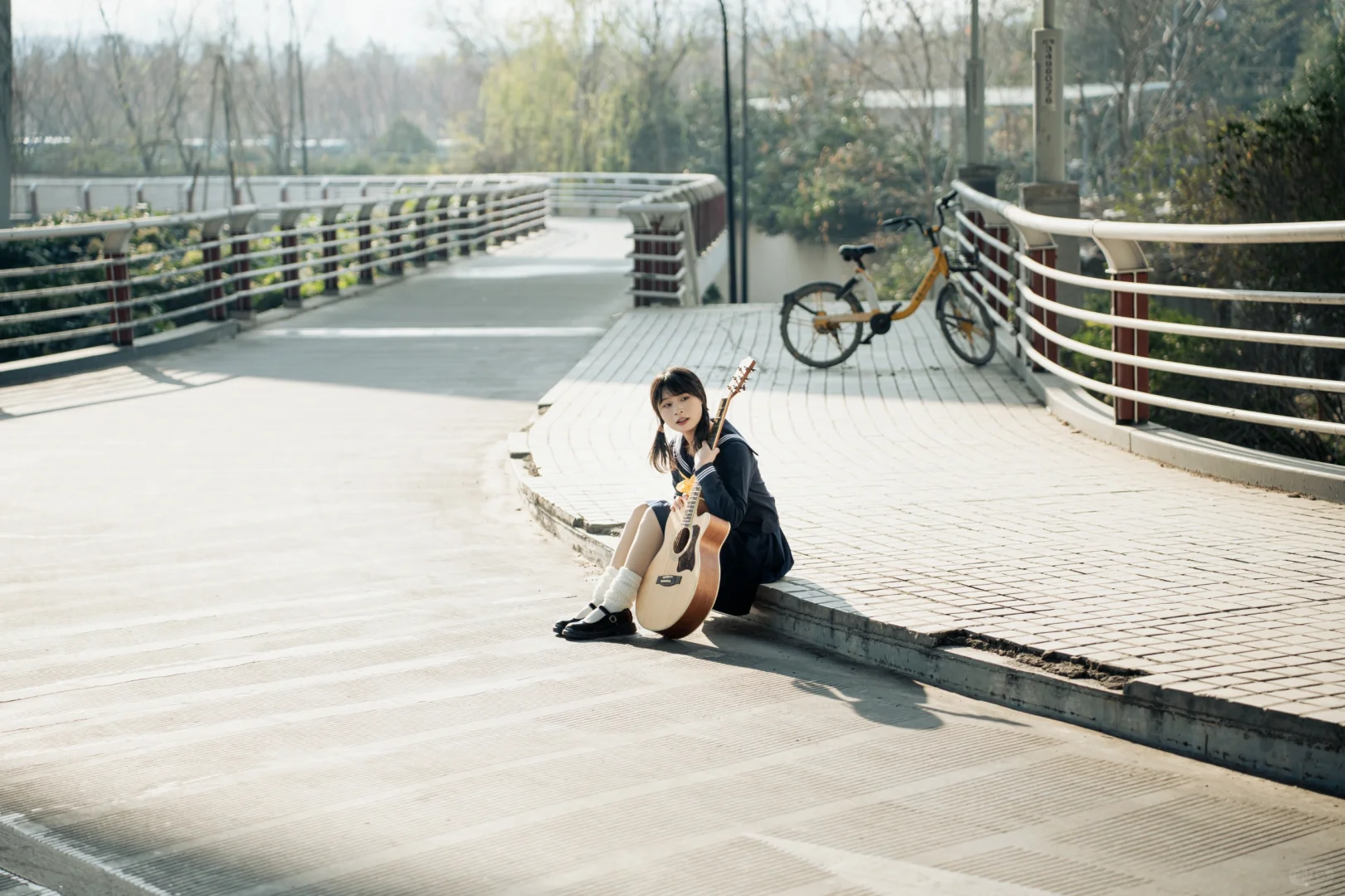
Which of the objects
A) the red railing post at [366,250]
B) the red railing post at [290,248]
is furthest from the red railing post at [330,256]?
the red railing post at [366,250]

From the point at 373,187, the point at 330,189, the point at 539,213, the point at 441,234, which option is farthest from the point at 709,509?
the point at 373,187

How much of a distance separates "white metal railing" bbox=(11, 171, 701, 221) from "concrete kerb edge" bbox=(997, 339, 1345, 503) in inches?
1268

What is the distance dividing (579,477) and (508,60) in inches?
2692

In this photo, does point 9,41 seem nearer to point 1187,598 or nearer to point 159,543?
point 159,543

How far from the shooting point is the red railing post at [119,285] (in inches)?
622

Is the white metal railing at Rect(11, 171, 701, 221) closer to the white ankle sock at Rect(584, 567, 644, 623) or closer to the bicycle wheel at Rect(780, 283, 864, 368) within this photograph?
the bicycle wheel at Rect(780, 283, 864, 368)

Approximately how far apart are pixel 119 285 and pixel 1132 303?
10087 mm

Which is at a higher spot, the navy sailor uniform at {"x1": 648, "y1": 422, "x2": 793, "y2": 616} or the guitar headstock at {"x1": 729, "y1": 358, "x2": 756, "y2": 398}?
the guitar headstock at {"x1": 729, "y1": 358, "x2": 756, "y2": 398}

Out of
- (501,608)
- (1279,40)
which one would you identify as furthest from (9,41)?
(1279,40)

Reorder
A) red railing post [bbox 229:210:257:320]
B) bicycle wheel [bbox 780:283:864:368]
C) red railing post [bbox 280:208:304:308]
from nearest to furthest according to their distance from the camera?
bicycle wheel [bbox 780:283:864:368] → red railing post [bbox 229:210:257:320] → red railing post [bbox 280:208:304:308]

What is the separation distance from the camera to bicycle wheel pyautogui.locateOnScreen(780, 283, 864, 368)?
13375 mm

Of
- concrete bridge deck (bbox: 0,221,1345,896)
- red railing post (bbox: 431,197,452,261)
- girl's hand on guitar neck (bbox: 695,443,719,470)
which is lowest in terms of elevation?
concrete bridge deck (bbox: 0,221,1345,896)

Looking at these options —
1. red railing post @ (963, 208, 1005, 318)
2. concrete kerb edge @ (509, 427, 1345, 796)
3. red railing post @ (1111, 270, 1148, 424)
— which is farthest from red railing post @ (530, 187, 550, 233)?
concrete kerb edge @ (509, 427, 1345, 796)

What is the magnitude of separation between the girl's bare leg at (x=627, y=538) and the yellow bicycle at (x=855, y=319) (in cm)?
696
